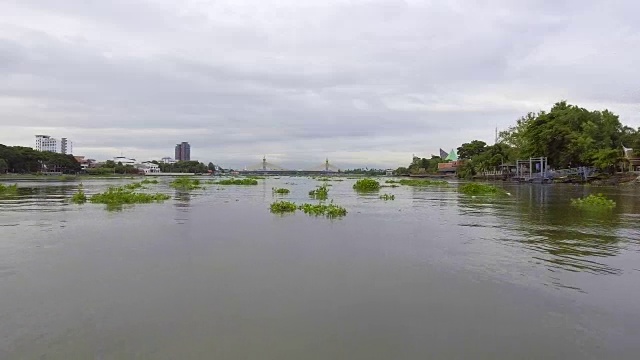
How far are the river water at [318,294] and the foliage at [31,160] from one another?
9451 cm

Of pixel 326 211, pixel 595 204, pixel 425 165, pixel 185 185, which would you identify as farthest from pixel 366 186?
pixel 425 165

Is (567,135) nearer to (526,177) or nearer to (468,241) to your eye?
(526,177)

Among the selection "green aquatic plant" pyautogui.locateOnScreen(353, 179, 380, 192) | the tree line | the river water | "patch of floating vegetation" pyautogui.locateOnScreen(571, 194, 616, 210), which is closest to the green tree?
the tree line

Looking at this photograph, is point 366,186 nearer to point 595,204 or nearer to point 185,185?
point 185,185

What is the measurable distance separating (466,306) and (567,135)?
61.6 metres

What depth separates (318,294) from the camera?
7309 mm

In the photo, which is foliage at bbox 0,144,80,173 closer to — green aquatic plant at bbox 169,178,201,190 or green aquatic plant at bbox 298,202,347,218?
green aquatic plant at bbox 169,178,201,190

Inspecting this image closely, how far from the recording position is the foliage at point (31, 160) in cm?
9067

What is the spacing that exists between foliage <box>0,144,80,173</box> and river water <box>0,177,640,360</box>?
94.5 metres

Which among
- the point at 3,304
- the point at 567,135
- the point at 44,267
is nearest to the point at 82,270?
the point at 44,267

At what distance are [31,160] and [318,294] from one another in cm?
11259

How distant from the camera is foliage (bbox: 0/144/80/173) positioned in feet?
297

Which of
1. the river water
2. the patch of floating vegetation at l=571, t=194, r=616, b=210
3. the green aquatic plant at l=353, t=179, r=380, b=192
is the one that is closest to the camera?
the river water

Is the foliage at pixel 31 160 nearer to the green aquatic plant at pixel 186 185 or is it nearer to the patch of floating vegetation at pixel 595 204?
the green aquatic plant at pixel 186 185
